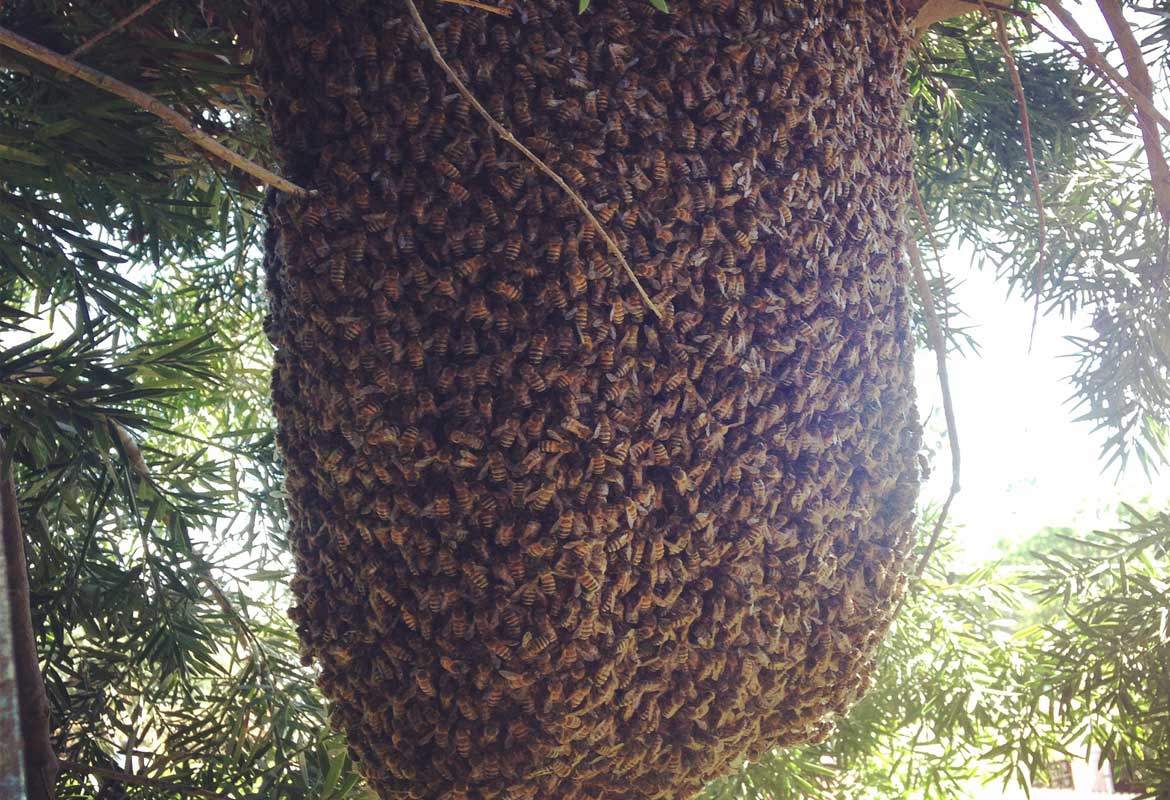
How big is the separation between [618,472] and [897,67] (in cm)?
45

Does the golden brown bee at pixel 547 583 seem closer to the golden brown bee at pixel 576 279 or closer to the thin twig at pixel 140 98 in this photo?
the golden brown bee at pixel 576 279

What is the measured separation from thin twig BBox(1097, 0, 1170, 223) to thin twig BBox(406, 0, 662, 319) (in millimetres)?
608

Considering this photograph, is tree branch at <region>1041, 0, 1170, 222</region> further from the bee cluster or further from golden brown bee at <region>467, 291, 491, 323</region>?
golden brown bee at <region>467, 291, 491, 323</region>

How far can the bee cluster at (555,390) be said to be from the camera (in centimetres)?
67

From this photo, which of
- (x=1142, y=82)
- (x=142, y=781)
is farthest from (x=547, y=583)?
(x=1142, y=82)

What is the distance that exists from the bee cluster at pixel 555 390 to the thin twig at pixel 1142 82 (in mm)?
472

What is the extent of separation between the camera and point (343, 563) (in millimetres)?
700

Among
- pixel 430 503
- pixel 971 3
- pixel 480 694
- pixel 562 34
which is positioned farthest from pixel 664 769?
pixel 971 3

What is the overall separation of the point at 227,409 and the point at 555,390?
1.35 m

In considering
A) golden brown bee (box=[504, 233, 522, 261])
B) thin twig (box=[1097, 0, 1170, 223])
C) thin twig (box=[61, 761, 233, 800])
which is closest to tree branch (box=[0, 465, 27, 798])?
golden brown bee (box=[504, 233, 522, 261])

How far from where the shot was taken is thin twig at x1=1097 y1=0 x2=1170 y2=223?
101cm

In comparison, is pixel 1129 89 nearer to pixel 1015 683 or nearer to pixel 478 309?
pixel 478 309

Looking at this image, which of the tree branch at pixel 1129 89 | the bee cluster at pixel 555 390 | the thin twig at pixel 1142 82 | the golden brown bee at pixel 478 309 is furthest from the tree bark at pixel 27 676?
the thin twig at pixel 1142 82

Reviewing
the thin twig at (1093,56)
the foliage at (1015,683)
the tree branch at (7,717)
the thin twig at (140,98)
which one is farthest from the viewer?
the foliage at (1015,683)
